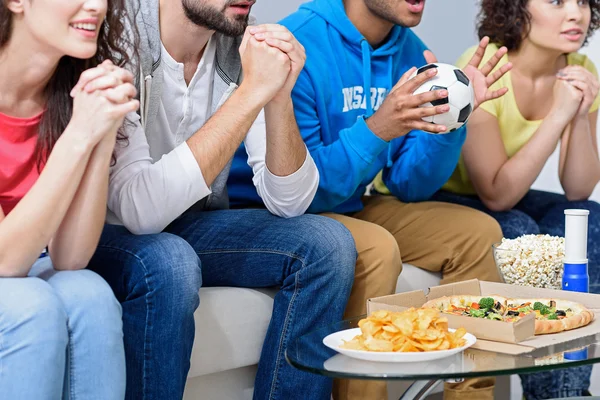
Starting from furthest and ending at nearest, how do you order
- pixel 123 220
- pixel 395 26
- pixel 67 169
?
pixel 395 26 < pixel 123 220 < pixel 67 169

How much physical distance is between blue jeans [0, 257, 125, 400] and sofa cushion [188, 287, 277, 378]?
0.35m

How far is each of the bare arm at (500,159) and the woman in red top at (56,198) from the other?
3.79 feet

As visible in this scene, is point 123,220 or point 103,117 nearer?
point 103,117

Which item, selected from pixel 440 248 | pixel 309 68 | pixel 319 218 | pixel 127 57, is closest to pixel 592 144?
pixel 440 248

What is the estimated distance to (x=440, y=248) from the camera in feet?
7.06

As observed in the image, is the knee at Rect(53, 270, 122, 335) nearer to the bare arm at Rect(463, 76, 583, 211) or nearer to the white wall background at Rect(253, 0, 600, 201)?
the bare arm at Rect(463, 76, 583, 211)

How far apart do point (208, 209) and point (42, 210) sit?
0.67m

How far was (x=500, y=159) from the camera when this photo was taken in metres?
2.38

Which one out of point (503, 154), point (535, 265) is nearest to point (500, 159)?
point (503, 154)

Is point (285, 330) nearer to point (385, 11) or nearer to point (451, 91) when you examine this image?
point (451, 91)

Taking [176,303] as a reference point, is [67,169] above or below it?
above

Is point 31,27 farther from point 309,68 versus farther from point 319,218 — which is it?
point 309,68

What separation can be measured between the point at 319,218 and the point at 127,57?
49 centimetres

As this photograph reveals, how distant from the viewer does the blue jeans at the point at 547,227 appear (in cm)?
216
